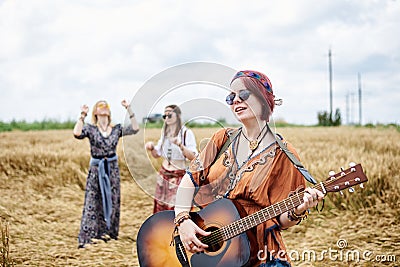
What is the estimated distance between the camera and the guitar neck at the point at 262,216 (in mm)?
2123

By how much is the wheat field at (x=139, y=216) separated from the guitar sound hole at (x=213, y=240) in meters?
0.39

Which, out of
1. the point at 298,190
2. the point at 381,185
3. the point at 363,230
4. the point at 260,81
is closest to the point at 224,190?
the point at 298,190

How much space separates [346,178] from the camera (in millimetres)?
2080

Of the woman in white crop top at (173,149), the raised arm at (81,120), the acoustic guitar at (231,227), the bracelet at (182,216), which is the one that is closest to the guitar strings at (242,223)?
the acoustic guitar at (231,227)

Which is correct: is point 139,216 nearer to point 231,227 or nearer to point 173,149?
point 173,149

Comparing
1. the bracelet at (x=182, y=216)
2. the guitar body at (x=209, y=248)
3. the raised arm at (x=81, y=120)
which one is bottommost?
the guitar body at (x=209, y=248)

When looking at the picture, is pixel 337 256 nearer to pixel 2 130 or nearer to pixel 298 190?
pixel 298 190

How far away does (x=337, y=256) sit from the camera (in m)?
4.59

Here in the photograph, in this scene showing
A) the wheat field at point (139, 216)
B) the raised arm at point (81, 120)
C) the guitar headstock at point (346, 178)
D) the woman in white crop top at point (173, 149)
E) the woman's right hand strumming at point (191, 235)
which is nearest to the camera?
the guitar headstock at point (346, 178)

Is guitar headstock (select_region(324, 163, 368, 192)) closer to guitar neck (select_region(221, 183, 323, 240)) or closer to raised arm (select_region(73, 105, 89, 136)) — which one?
guitar neck (select_region(221, 183, 323, 240))

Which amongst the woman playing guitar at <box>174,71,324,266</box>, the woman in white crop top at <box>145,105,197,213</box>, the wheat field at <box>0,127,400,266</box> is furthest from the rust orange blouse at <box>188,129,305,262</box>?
the woman in white crop top at <box>145,105,197,213</box>

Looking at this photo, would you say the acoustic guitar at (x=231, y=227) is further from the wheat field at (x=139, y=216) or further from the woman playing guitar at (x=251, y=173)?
the wheat field at (x=139, y=216)

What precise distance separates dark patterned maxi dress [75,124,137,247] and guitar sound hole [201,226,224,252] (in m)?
3.16

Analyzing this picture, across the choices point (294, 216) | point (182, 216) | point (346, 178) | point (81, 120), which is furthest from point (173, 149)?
point (346, 178)
